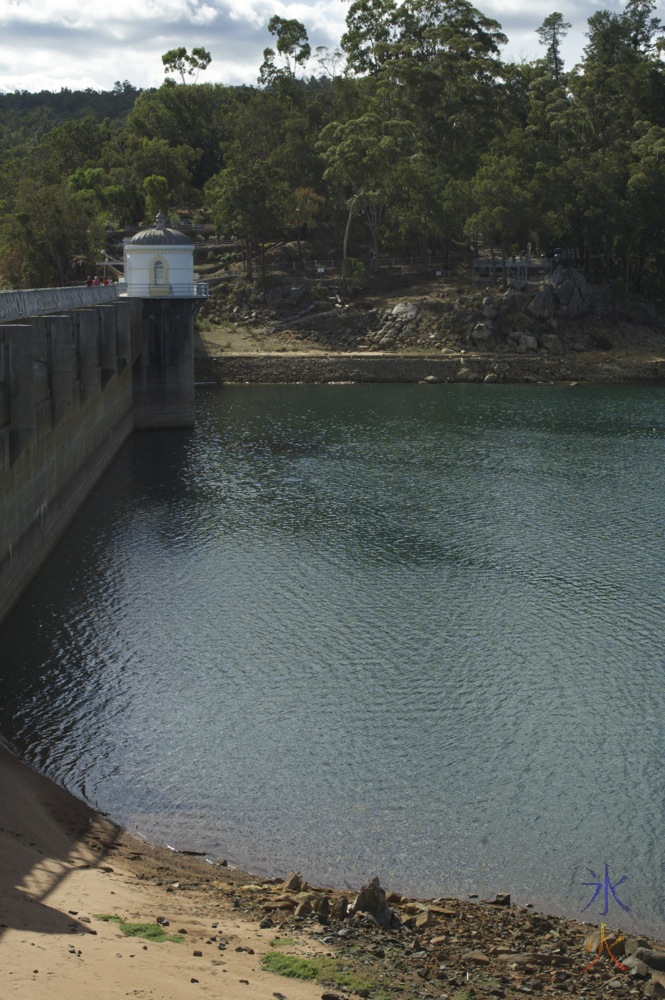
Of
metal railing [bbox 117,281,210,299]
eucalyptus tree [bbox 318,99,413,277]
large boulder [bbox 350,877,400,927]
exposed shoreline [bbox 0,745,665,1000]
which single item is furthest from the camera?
eucalyptus tree [bbox 318,99,413,277]

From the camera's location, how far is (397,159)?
99938 millimetres

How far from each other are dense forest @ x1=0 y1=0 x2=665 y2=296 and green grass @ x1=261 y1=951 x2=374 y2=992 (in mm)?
78625

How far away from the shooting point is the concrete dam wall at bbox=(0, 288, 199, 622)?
29766 mm

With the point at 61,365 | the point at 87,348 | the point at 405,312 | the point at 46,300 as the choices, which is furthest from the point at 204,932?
the point at 405,312

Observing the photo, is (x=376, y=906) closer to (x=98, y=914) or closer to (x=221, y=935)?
(x=221, y=935)

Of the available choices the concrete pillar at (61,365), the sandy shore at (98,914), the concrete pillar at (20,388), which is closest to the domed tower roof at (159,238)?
the concrete pillar at (61,365)

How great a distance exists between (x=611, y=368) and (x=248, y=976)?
77.9 metres

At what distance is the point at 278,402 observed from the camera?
245ft

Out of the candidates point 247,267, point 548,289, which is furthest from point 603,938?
point 247,267

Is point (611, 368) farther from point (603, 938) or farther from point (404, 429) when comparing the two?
point (603, 938)

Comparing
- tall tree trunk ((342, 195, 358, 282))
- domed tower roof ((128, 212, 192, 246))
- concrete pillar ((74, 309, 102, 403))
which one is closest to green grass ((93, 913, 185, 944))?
concrete pillar ((74, 309, 102, 403))

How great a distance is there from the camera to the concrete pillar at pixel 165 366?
60.9m

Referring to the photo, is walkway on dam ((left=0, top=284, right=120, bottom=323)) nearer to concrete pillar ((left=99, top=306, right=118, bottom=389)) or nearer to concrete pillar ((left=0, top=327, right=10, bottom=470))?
concrete pillar ((left=99, top=306, right=118, bottom=389))

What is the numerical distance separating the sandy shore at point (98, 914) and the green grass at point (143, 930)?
0.41ft
